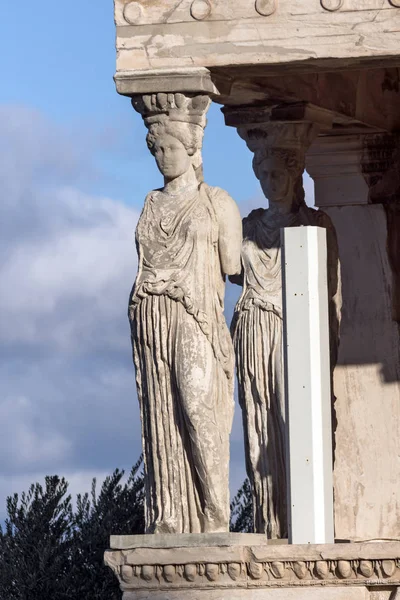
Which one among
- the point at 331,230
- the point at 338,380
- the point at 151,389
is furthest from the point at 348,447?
the point at 151,389

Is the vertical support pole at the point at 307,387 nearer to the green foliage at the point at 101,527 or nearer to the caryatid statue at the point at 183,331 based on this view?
the caryatid statue at the point at 183,331

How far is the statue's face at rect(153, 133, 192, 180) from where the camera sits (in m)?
14.8

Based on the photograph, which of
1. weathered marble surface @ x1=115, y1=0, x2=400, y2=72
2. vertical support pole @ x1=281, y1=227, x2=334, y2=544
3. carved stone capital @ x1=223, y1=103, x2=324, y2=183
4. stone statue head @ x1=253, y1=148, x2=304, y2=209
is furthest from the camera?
stone statue head @ x1=253, y1=148, x2=304, y2=209

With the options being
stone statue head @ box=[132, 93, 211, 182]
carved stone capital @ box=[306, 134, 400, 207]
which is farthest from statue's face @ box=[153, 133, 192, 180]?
carved stone capital @ box=[306, 134, 400, 207]

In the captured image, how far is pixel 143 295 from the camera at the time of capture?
14.7 metres

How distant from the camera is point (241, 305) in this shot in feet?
55.4

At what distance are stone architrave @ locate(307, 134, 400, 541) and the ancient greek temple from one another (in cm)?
98

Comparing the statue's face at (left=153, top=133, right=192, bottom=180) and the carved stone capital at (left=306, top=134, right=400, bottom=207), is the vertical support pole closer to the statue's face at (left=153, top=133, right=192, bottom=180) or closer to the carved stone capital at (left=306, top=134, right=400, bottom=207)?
the statue's face at (left=153, top=133, right=192, bottom=180)

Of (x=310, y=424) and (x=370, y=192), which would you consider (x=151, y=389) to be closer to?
(x=310, y=424)

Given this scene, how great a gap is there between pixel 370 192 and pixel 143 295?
12.6 feet

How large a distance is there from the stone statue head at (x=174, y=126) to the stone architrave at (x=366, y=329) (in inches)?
135

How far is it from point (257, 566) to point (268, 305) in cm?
308

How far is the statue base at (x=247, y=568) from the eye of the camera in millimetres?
13898

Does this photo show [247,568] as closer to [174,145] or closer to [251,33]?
[174,145]
